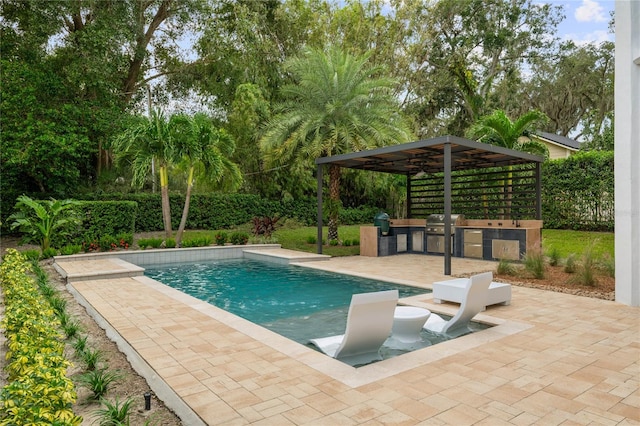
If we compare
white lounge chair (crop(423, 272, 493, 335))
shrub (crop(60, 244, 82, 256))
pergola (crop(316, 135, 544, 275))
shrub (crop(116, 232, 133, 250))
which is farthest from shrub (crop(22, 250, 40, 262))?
white lounge chair (crop(423, 272, 493, 335))

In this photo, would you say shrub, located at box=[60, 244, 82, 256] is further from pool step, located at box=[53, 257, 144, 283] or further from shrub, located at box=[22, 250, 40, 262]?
pool step, located at box=[53, 257, 144, 283]

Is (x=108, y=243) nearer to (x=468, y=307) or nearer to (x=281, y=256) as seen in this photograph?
(x=281, y=256)

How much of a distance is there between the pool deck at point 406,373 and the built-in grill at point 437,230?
7431mm

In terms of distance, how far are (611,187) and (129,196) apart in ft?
62.8

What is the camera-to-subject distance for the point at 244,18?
21828 millimetres

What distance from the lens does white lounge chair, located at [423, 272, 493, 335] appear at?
5.26 m

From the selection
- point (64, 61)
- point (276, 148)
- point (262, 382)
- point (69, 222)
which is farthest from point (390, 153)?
point (64, 61)

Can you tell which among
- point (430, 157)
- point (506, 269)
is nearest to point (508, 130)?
point (430, 157)

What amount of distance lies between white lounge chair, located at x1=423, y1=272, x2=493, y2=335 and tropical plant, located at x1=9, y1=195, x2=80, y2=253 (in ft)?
39.1

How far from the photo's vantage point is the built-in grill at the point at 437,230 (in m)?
13.9

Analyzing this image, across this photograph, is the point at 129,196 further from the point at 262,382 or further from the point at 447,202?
the point at 262,382

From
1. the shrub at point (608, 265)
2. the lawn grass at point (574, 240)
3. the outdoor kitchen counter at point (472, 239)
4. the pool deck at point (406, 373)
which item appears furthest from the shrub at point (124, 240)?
the shrub at point (608, 265)

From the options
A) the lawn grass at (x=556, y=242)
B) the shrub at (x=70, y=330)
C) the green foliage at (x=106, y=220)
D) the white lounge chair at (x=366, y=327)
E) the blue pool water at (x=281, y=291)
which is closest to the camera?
the white lounge chair at (x=366, y=327)

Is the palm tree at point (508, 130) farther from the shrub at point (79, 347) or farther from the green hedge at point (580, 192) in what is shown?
the shrub at point (79, 347)
